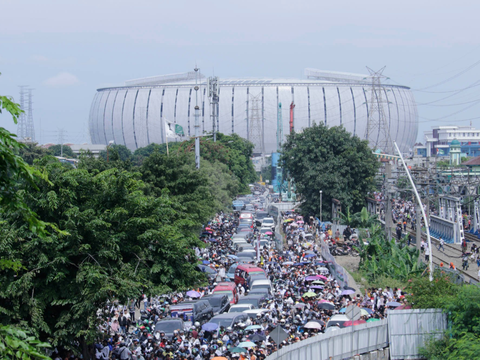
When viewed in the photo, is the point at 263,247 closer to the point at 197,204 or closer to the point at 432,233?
the point at 197,204

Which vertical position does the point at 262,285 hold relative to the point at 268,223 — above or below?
above

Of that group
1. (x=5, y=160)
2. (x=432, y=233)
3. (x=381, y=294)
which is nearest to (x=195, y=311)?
(x=381, y=294)

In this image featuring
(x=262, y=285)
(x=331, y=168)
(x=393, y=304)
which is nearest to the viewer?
(x=393, y=304)

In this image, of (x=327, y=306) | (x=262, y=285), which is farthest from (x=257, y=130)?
(x=327, y=306)

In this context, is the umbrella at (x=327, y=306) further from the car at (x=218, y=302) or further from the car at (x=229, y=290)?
the car at (x=229, y=290)

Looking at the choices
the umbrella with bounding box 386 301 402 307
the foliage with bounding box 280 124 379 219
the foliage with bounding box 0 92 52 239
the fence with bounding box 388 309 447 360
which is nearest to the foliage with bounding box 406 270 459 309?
the fence with bounding box 388 309 447 360

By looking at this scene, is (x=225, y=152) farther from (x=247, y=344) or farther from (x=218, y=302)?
(x=247, y=344)
